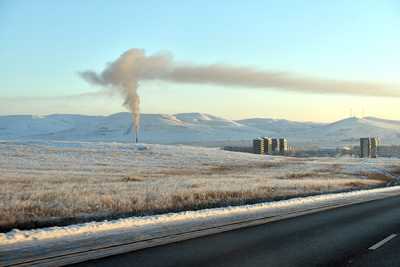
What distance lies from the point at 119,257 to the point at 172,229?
13.1ft

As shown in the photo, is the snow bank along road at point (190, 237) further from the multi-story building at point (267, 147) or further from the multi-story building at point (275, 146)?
the multi-story building at point (275, 146)

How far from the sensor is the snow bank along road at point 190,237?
9922 mm

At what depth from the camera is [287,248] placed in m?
11.4

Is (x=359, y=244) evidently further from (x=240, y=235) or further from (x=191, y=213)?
(x=191, y=213)

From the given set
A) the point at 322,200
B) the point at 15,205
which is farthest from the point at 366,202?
the point at 15,205

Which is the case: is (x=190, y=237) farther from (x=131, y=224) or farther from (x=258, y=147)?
(x=258, y=147)

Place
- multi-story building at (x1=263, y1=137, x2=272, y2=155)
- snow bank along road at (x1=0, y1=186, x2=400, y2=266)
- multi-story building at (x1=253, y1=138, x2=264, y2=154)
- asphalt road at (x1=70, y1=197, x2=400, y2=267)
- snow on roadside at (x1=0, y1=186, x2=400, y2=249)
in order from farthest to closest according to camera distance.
→ multi-story building at (x1=263, y1=137, x2=272, y2=155) → multi-story building at (x1=253, y1=138, x2=264, y2=154) → snow on roadside at (x1=0, y1=186, x2=400, y2=249) → snow bank along road at (x1=0, y1=186, x2=400, y2=266) → asphalt road at (x1=70, y1=197, x2=400, y2=267)

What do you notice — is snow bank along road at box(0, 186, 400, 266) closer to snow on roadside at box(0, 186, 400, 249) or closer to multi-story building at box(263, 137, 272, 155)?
snow on roadside at box(0, 186, 400, 249)

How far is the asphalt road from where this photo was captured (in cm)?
979

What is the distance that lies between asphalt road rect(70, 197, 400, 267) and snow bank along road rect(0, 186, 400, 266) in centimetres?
2

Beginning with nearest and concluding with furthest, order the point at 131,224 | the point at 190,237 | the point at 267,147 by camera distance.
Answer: the point at 190,237 → the point at 131,224 → the point at 267,147

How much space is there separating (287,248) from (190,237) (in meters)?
2.26

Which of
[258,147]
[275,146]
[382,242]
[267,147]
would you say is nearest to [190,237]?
[382,242]

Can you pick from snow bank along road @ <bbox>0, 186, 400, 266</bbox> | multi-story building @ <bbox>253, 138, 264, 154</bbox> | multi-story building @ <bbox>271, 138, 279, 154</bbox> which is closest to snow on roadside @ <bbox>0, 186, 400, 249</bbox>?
snow bank along road @ <bbox>0, 186, 400, 266</bbox>
